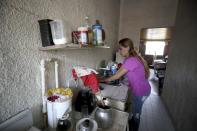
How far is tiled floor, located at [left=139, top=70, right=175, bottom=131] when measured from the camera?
2.01 meters

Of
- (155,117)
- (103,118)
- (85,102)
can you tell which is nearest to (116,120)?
(103,118)

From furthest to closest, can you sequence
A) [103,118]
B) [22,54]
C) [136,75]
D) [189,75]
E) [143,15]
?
1. [143,15]
2. [189,75]
3. [136,75]
4. [103,118]
5. [22,54]

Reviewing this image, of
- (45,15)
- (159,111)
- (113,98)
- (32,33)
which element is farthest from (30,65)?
(159,111)

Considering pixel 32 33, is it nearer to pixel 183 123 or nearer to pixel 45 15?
pixel 45 15

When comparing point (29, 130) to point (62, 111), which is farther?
point (62, 111)

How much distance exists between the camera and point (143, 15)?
3.32 m

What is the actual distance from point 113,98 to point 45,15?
101 cm

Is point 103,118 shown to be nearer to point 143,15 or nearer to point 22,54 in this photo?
point 22,54

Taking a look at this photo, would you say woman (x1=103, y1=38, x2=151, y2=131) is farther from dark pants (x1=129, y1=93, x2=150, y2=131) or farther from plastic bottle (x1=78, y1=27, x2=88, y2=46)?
plastic bottle (x1=78, y1=27, x2=88, y2=46)

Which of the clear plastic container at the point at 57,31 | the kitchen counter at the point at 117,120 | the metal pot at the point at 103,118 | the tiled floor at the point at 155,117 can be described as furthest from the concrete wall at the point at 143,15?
the clear plastic container at the point at 57,31

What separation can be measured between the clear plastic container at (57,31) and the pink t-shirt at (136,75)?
35.8 inches

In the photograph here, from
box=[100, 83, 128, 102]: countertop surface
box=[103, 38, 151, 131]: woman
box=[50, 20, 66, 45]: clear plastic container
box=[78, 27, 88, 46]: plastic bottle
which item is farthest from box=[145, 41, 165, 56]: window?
box=[50, 20, 66, 45]: clear plastic container

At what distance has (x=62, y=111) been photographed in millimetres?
759

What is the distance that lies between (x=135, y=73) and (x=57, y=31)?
107 centimetres
